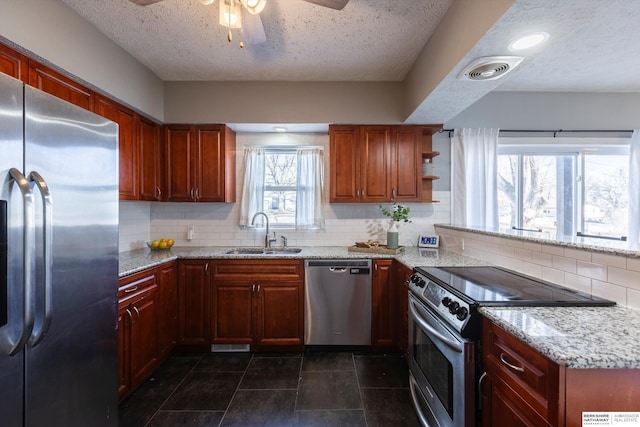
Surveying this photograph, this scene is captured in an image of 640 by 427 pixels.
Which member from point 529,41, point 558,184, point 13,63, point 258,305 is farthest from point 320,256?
point 558,184

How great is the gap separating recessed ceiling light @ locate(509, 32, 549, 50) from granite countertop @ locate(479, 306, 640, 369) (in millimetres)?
1360

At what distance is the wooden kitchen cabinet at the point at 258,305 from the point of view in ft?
8.39

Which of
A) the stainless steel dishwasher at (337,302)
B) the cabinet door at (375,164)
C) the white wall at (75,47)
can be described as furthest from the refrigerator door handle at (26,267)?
the cabinet door at (375,164)

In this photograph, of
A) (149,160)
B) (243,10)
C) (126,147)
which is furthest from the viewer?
(149,160)

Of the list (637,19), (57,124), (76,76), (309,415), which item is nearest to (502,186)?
(637,19)

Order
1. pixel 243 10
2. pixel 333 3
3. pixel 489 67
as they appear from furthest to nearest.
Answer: pixel 489 67 < pixel 243 10 < pixel 333 3

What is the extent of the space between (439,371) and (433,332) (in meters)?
0.21

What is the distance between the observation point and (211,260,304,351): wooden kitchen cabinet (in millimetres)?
2557

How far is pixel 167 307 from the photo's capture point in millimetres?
2428

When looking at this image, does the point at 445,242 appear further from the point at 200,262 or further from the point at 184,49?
the point at 184,49

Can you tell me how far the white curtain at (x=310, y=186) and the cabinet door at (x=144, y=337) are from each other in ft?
5.26

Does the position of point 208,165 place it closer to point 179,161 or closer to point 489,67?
point 179,161

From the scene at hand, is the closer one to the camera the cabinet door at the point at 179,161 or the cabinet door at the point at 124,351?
the cabinet door at the point at 124,351

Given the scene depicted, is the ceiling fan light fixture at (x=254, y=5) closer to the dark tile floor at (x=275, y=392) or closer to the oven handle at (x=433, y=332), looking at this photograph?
the oven handle at (x=433, y=332)
